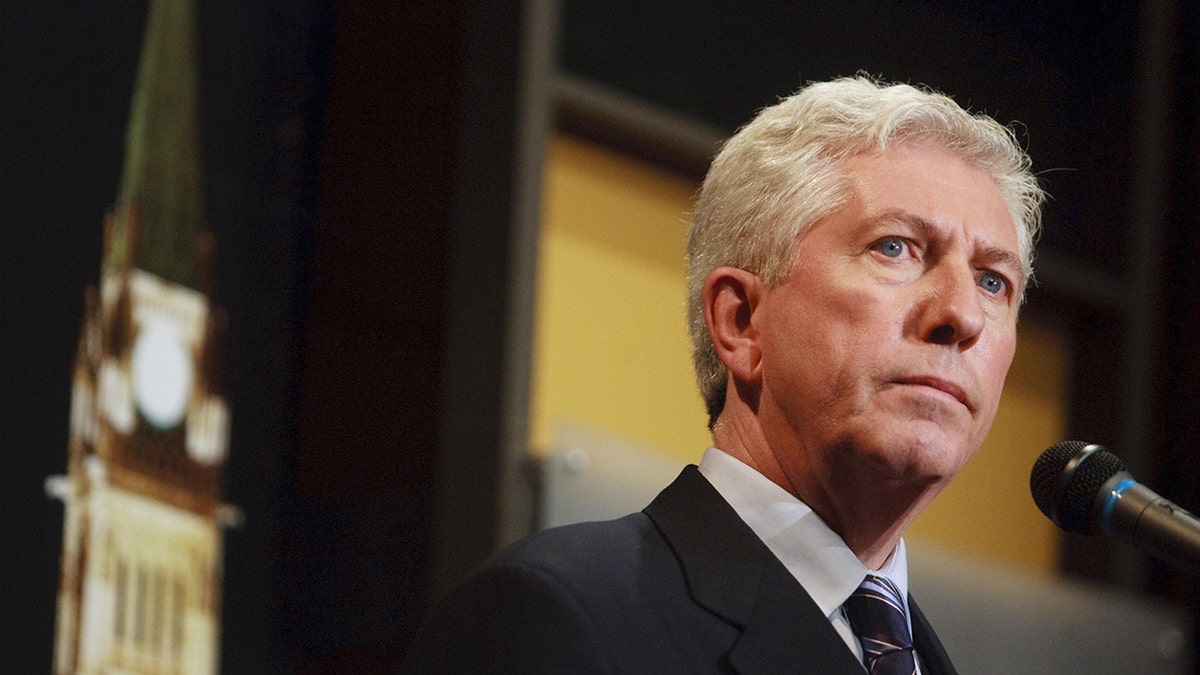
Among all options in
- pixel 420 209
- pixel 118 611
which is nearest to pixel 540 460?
pixel 420 209

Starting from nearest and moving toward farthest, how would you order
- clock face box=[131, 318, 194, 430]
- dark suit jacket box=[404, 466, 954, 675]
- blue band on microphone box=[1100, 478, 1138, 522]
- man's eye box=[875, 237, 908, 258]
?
dark suit jacket box=[404, 466, 954, 675], blue band on microphone box=[1100, 478, 1138, 522], man's eye box=[875, 237, 908, 258], clock face box=[131, 318, 194, 430]

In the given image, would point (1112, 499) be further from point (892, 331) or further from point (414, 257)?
point (414, 257)

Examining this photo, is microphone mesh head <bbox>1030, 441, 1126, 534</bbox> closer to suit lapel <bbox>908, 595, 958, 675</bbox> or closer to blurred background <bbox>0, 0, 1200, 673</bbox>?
suit lapel <bbox>908, 595, 958, 675</bbox>

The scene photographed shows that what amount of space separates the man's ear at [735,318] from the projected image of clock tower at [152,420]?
1283 millimetres

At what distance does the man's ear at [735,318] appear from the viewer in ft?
5.18

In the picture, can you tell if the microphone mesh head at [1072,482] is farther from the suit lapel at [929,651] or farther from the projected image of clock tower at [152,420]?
the projected image of clock tower at [152,420]

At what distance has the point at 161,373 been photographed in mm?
2600

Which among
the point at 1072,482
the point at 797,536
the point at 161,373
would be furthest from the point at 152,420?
the point at 1072,482

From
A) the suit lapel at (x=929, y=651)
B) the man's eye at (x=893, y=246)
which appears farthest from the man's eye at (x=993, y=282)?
the suit lapel at (x=929, y=651)

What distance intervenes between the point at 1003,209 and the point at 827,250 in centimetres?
22

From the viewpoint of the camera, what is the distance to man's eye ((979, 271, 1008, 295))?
1581 mm

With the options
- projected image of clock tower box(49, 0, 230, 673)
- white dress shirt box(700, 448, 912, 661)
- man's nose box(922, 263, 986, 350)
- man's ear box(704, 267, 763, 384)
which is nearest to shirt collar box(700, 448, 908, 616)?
white dress shirt box(700, 448, 912, 661)

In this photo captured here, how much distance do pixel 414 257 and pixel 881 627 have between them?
195 cm

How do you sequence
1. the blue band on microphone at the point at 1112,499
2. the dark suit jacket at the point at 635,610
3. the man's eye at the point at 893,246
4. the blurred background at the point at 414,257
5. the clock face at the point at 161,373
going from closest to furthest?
the dark suit jacket at the point at 635,610 < the blue band on microphone at the point at 1112,499 < the man's eye at the point at 893,246 < the blurred background at the point at 414,257 < the clock face at the point at 161,373
